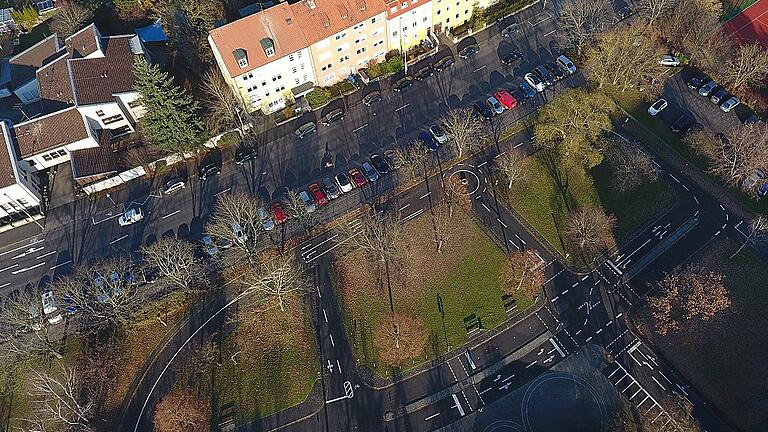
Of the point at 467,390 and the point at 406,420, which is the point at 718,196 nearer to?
the point at 467,390

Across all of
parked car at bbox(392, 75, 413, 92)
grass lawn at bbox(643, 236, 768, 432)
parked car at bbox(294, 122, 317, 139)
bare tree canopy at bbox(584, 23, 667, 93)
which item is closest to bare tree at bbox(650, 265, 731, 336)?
grass lawn at bbox(643, 236, 768, 432)

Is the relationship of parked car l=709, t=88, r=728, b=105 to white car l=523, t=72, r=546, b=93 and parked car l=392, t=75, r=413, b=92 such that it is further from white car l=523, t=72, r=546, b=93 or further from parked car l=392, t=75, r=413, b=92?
parked car l=392, t=75, r=413, b=92

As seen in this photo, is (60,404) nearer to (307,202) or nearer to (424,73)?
(307,202)

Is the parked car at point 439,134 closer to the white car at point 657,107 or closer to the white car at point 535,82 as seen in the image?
the white car at point 535,82

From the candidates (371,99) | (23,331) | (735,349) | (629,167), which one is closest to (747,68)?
(629,167)

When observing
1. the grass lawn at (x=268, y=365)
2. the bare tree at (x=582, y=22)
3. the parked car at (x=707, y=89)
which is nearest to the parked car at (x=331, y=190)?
the grass lawn at (x=268, y=365)
